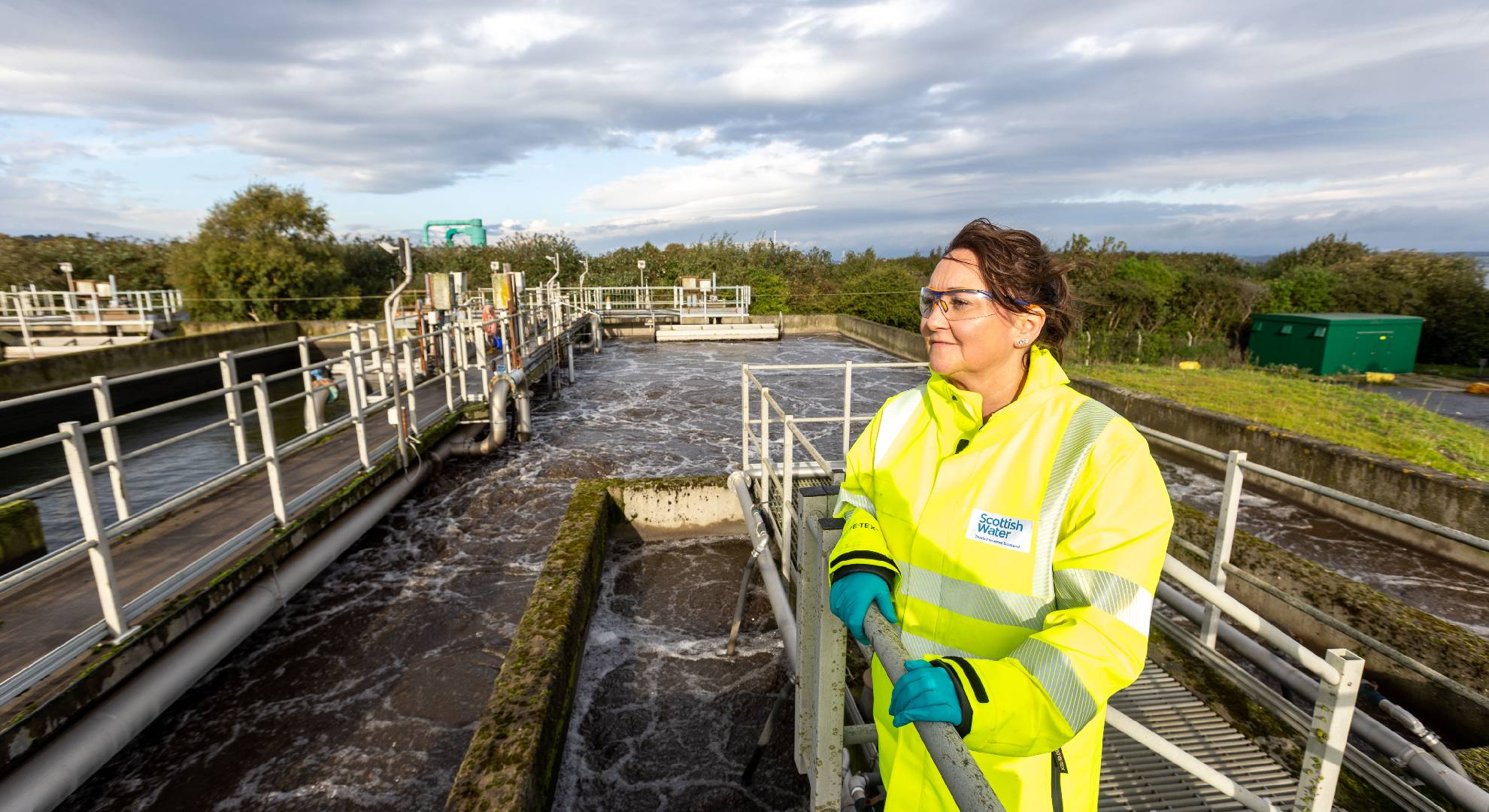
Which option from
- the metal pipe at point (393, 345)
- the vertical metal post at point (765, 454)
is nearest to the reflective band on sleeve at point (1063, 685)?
the vertical metal post at point (765, 454)

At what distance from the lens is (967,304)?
1612 mm

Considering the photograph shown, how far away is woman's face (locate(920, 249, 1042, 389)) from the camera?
1591 mm

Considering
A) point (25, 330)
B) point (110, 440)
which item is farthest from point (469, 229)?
point (110, 440)

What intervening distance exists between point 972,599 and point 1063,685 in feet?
1.09

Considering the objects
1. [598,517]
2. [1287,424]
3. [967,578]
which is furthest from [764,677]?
[1287,424]

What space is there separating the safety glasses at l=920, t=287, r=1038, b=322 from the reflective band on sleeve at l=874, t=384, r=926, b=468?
0.22 metres

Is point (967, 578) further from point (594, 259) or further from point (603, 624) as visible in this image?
point (594, 259)

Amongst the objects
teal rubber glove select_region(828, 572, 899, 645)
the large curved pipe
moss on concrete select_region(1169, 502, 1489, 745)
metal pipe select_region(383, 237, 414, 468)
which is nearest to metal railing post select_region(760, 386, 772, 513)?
moss on concrete select_region(1169, 502, 1489, 745)

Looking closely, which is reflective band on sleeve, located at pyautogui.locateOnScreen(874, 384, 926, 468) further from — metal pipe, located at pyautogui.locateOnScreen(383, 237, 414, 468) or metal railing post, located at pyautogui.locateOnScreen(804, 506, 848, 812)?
metal pipe, located at pyautogui.locateOnScreen(383, 237, 414, 468)

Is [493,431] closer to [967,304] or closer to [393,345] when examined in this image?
[393,345]

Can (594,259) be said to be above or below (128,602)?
above

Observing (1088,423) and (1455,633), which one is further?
(1455,633)

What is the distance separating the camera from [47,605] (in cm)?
365

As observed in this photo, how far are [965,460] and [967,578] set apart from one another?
268mm
